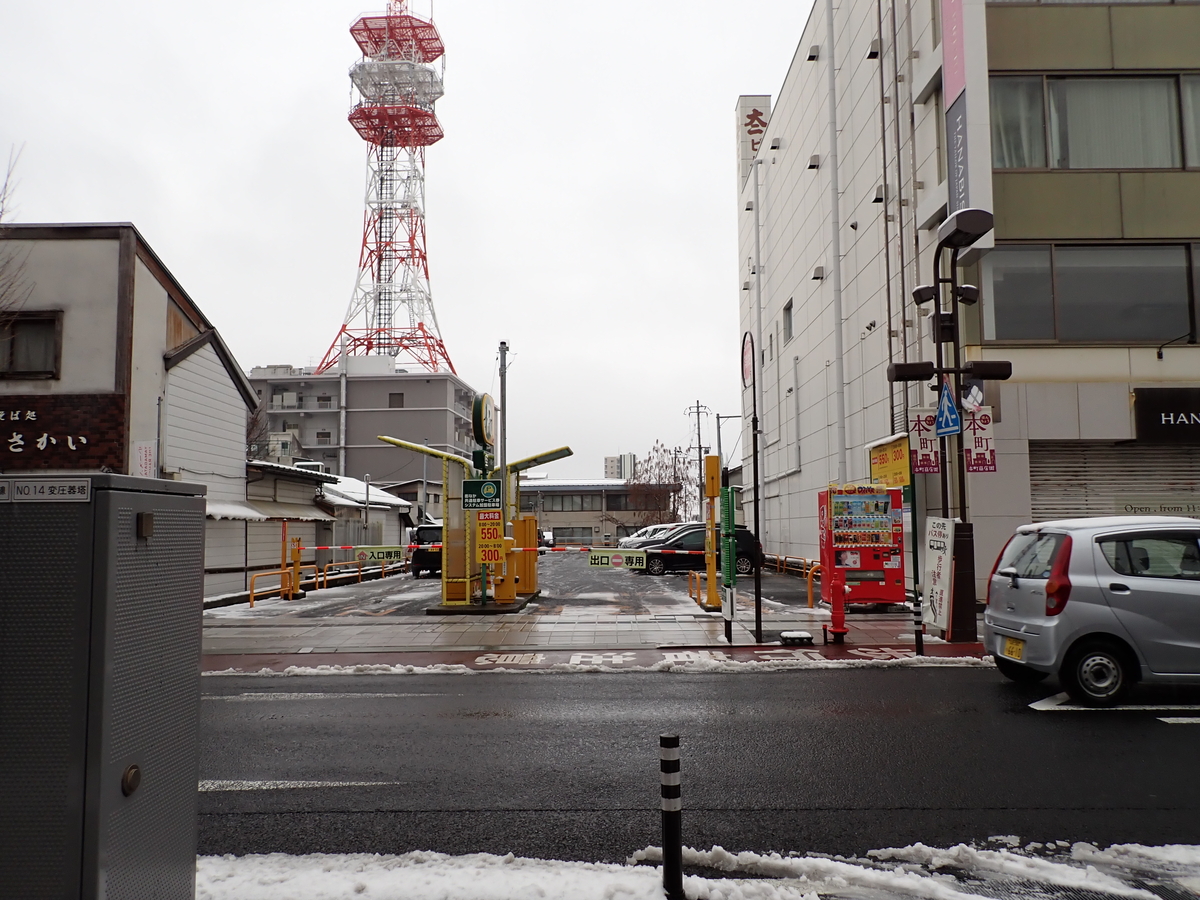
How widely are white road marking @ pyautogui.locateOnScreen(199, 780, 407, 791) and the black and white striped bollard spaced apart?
8.64 ft

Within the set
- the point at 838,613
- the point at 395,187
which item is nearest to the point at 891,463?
the point at 838,613

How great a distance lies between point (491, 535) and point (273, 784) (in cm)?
1075

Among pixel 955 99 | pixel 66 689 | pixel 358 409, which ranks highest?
pixel 358 409

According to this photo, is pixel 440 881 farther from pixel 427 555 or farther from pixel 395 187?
pixel 395 187

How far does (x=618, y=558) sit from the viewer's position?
18.3 metres

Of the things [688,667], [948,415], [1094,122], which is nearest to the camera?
[688,667]

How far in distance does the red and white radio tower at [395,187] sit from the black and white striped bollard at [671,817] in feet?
246

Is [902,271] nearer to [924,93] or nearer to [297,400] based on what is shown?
[924,93]

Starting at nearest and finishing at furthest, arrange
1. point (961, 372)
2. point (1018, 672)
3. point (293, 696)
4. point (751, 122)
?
1. point (1018, 672)
2. point (293, 696)
3. point (961, 372)
4. point (751, 122)

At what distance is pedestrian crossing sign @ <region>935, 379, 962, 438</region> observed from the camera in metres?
12.6

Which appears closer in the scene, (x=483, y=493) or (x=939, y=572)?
(x=939, y=572)

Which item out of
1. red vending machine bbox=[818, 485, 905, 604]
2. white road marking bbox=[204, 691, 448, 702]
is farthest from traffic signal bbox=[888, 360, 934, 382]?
white road marking bbox=[204, 691, 448, 702]

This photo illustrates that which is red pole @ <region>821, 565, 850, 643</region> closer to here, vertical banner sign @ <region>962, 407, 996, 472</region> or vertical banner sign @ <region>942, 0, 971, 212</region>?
vertical banner sign @ <region>962, 407, 996, 472</region>

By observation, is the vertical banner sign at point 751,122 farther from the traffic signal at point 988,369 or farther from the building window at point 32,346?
the building window at point 32,346
